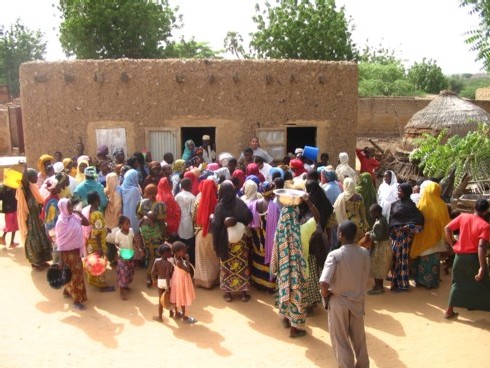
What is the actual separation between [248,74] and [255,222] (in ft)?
14.9

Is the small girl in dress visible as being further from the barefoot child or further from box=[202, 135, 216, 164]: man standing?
box=[202, 135, 216, 164]: man standing

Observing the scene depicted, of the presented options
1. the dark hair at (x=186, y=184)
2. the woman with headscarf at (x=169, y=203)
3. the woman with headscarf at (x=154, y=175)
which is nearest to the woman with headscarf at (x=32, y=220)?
the woman with headscarf at (x=154, y=175)

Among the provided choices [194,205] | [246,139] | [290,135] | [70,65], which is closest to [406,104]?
[290,135]

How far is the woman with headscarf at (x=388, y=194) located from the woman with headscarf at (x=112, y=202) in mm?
3567

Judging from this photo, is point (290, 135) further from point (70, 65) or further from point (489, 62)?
point (489, 62)

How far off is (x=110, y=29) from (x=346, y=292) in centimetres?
2066

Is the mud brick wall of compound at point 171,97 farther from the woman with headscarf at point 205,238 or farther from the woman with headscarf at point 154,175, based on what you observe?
the woman with headscarf at point 205,238

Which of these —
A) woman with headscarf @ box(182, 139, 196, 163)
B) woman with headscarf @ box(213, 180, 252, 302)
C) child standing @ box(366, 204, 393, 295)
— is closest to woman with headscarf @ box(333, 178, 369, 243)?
child standing @ box(366, 204, 393, 295)

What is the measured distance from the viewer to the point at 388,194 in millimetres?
6777

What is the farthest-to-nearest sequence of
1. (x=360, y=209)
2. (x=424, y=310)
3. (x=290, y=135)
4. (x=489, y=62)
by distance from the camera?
(x=290, y=135), (x=360, y=209), (x=424, y=310), (x=489, y=62)

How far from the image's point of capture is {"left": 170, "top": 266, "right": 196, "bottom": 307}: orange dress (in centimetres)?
540

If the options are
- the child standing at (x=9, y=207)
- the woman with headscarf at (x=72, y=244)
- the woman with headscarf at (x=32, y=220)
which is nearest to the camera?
the woman with headscarf at (x=72, y=244)

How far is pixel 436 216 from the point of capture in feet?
20.7

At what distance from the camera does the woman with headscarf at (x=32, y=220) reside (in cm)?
→ 689
